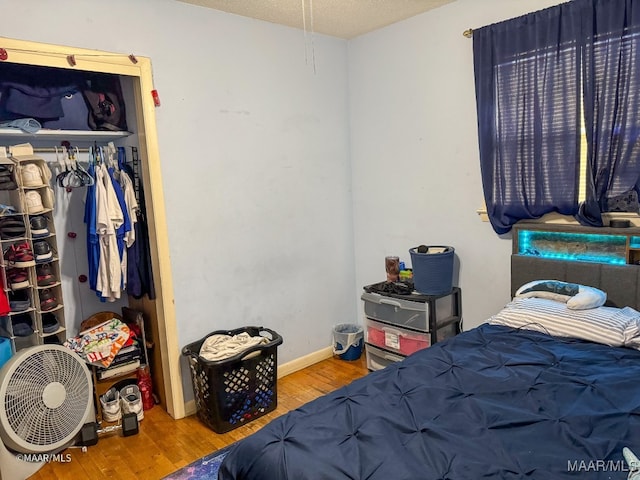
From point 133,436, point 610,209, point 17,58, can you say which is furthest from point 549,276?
point 17,58

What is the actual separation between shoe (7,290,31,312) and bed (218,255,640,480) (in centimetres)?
165

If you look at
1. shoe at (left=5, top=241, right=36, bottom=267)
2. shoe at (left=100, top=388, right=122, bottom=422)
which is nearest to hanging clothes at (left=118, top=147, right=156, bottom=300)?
shoe at (left=5, top=241, right=36, bottom=267)

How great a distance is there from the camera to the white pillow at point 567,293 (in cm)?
233

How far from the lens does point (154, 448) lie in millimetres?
2711

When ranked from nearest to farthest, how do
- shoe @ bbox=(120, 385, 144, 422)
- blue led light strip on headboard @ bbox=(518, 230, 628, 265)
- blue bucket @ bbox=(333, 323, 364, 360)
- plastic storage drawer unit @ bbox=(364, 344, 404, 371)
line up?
blue led light strip on headboard @ bbox=(518, 230, 628, 265)
shoe @ bbox=(120, 385, 144, 422)
plastic storage drawer unit @ bbox=(364, 344, 404, 371)
blue bucket @ bbox=(333, 323, 364, 360)

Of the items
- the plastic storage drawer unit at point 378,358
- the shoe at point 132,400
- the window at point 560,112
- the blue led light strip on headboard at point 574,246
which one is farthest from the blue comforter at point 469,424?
the shoe at point 132,400

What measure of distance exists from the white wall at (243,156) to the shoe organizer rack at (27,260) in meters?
0.69

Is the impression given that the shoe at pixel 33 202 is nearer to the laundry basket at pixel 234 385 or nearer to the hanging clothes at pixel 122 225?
the hanging clothes at pixel 122 225

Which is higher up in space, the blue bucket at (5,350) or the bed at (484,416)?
the blue bucket at (5,350)

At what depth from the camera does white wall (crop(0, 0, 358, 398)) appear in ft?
9.11

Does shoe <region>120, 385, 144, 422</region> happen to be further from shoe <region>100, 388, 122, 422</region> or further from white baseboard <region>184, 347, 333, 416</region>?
white baseboard <region>184, 347, 333, 416</region>

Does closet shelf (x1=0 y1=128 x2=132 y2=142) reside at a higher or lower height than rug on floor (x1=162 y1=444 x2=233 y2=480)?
higher

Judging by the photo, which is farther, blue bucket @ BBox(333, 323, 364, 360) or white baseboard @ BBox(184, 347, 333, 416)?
blue bucket @ BBox(333, 323, 364, 360)

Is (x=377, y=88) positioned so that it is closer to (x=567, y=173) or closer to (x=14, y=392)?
(x=567, y=173)
